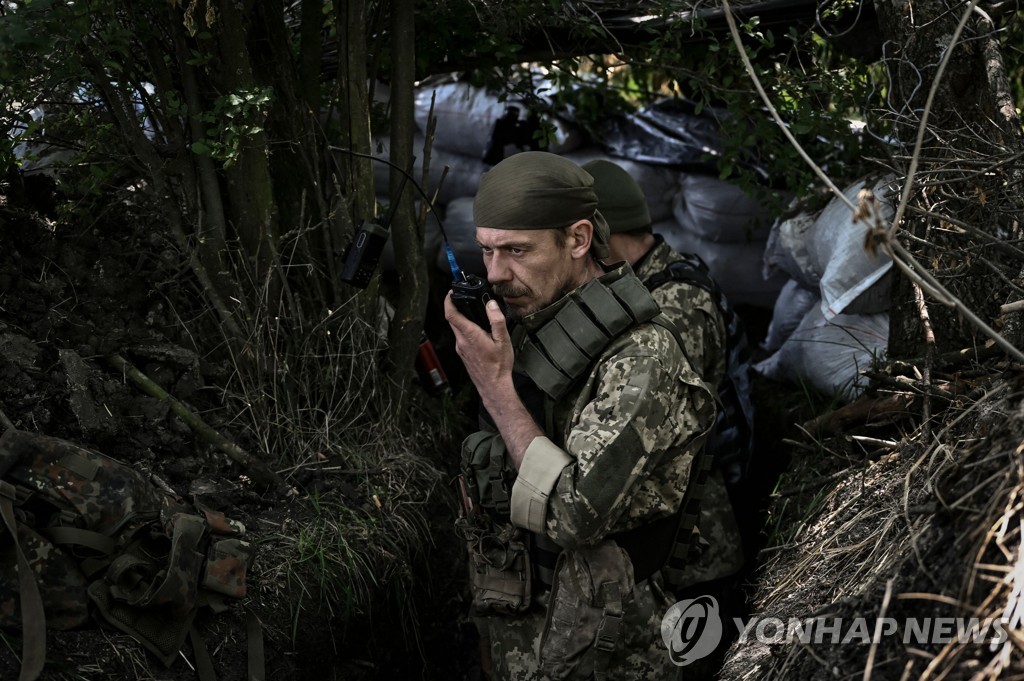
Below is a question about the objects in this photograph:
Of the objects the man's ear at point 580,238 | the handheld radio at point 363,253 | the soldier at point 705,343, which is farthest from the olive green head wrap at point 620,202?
the man's ear at point 580,238

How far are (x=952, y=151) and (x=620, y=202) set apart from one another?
42.8 inches

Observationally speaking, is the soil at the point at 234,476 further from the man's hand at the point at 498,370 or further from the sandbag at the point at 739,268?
the sandbag at the point at 739,268

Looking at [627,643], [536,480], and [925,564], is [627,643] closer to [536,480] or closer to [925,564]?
[536,480]

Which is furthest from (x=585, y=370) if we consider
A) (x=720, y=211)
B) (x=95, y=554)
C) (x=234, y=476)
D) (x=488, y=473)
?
(x=720, y=211)

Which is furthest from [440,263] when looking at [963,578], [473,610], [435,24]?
[963,578]

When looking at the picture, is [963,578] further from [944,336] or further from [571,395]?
[944,336]

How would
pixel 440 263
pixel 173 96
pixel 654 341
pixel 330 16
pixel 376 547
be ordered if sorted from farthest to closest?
pixel 440 263 < pixel 330 16 < pixel 376 547 < pixel 173 96 < pixel 654 341

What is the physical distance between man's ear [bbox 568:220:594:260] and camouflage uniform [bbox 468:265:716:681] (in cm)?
9

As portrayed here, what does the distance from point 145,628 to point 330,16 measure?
7.12 feet

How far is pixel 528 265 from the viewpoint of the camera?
2.29 meters

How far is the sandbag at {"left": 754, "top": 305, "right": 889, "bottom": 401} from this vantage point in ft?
11.4

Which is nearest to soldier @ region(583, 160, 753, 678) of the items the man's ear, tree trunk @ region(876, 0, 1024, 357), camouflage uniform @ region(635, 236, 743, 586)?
camouflage uniform @ region(635, 236, 743, 586)

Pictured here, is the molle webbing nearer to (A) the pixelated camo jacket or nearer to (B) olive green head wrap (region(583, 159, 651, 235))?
(A) the pixelated camo jacket

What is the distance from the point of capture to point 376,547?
10.5 feet
